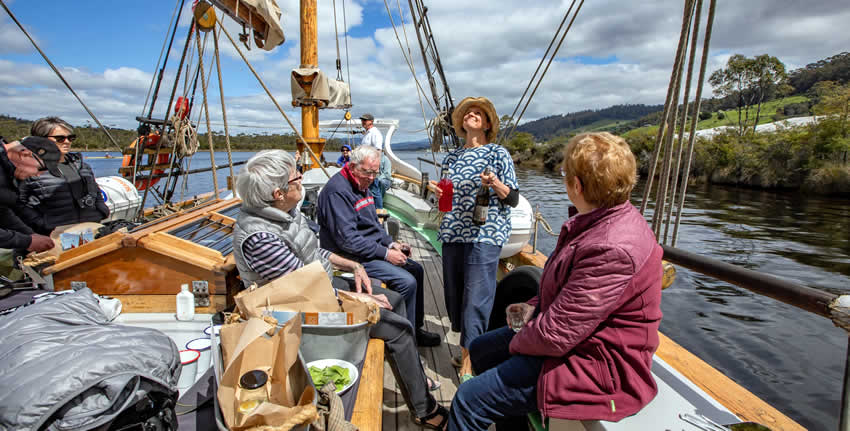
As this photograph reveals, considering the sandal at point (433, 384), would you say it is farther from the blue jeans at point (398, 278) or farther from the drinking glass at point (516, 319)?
the drinking glass at point (516, 319)

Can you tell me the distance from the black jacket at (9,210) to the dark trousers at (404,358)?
2004 millimetres

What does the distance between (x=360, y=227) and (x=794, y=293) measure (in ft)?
5.92

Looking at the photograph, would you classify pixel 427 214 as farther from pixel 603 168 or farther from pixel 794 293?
pixel 794 293

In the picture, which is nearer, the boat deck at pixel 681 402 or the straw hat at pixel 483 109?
the boat deck at pixel 681 402

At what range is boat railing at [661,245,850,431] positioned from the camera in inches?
30.8

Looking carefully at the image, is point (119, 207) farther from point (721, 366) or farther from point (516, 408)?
point (721, 366)

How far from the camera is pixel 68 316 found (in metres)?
1.24

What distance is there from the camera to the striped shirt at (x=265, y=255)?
58.9 inches

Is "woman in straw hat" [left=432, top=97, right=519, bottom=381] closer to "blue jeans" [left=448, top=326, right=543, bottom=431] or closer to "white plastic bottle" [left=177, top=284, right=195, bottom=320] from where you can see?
"blue jeans" [left=448, top=326, right=543, bottom=431]

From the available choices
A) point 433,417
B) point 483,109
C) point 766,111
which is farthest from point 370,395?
point 766,111

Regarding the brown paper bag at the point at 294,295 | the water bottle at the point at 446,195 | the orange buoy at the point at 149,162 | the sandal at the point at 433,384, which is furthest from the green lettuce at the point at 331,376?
the orange buoy at the point at 149,162

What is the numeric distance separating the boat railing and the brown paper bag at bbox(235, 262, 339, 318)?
1136 millimetres

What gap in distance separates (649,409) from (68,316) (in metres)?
1.66

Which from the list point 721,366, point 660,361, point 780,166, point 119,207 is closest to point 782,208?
point 780,166
